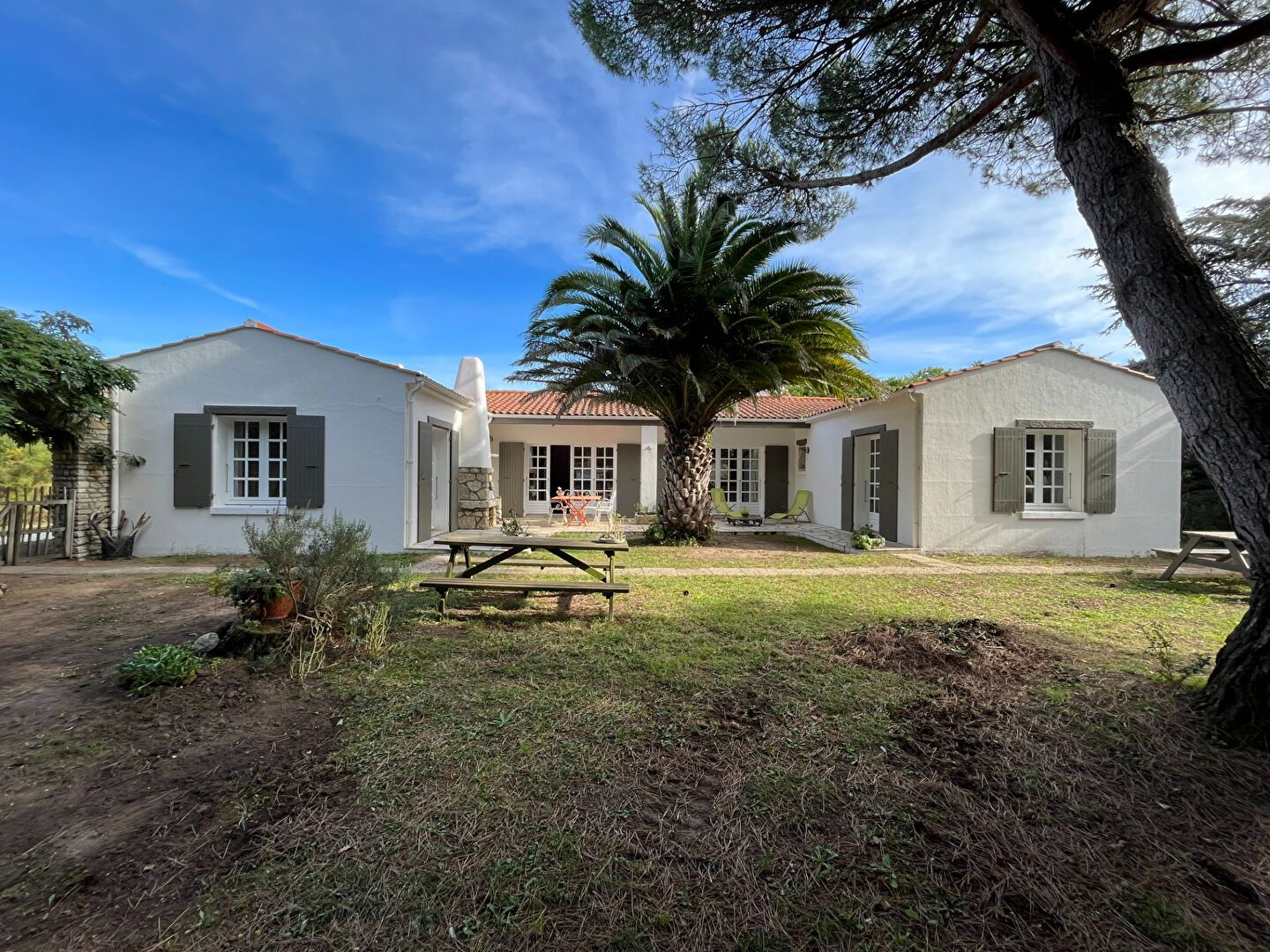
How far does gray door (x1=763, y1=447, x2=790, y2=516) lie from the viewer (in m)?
16.8

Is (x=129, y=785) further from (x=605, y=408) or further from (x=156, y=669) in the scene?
(x=605, y=408)

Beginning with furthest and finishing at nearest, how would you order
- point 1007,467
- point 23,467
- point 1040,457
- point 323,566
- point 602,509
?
point 23,467
point 602,509
point 1040,457
point 1007,467
point 323,566

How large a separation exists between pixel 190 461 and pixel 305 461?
2069mm

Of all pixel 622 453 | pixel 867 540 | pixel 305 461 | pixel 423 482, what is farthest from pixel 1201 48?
pixel 622 453

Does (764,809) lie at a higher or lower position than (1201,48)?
lower

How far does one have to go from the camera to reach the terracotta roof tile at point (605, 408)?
597 inches

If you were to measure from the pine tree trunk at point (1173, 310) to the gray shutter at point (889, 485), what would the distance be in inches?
327

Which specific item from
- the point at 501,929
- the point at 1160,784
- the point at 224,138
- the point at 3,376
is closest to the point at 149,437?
the point at 3,376

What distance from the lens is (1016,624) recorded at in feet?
16.9

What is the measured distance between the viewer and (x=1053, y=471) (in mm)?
10898

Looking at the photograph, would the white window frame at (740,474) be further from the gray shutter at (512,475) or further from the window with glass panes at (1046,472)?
the window with glass panes at (1046,472)

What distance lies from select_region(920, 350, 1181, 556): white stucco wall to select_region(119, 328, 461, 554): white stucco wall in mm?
10260

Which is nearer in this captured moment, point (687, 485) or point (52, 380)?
point (52, 380)

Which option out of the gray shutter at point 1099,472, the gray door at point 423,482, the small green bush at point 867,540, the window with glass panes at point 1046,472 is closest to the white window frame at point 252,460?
the gray door at point 423,482
